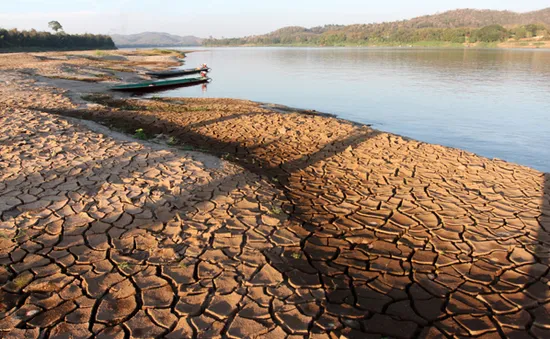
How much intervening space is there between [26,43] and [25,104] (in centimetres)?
5412

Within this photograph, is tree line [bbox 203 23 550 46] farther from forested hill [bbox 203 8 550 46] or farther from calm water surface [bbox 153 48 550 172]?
calm water surface [bbox 153 48 550 172]

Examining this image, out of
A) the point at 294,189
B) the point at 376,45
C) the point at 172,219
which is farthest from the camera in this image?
the point at 376,45

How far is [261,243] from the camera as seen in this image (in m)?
3.90

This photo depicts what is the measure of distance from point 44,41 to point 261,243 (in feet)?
221

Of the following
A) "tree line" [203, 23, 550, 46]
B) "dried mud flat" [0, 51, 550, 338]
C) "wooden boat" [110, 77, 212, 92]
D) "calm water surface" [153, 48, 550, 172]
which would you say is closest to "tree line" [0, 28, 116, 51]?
"wooden boat" [110, 77, 212, 92]

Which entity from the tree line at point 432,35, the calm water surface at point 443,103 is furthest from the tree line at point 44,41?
the tree line at point 432,35

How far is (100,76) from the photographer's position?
73.4 ft

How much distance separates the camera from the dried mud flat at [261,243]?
2.84 meters

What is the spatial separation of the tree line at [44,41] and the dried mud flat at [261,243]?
55989mm

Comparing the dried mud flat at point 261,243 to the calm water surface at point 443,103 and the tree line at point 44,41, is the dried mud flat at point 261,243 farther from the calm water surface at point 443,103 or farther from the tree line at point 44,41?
the tree line at point 44,41

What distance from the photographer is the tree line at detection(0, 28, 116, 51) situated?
4991 centimetres

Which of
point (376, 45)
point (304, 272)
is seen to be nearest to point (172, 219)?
point (304, 272)

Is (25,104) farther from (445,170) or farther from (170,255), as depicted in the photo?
(445,170)

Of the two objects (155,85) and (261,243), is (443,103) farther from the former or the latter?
(261,243)
